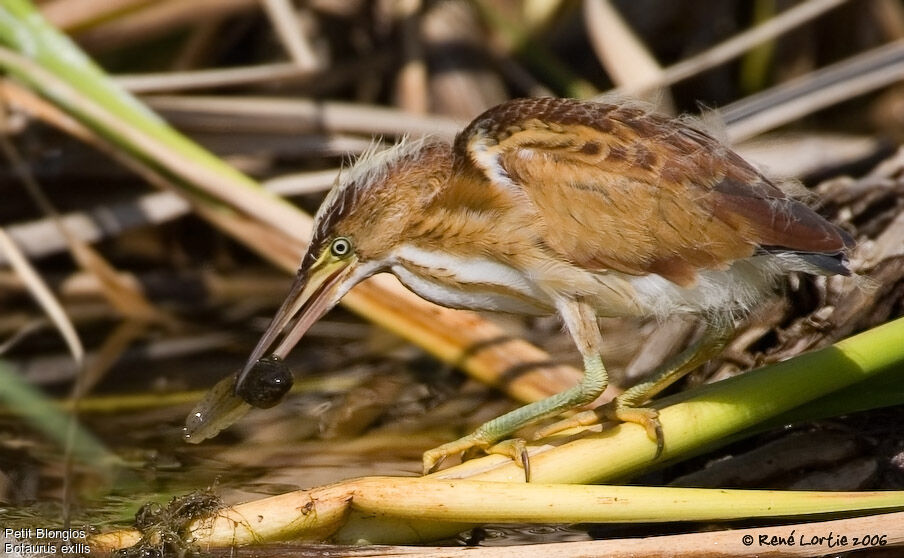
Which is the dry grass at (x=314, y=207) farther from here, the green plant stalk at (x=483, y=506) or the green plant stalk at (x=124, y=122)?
the green plant stalk at (x=483, y=506)

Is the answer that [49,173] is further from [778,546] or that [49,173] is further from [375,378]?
[778,546]

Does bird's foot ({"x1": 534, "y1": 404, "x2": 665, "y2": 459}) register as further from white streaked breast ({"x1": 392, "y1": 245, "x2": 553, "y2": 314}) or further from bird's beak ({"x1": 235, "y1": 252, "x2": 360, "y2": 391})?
bird's beak ({"x1": 235, "y1": 252, "x2": 360, "y2": 391})

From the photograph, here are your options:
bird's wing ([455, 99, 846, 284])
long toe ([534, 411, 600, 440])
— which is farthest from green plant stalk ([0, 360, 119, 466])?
bird's wing ([455, 99, 846, 284])

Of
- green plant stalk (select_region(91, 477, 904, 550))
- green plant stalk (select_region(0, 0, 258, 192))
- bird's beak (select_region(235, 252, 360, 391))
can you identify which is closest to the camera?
green plant stalk (select_region(91, 477, 904, 550))

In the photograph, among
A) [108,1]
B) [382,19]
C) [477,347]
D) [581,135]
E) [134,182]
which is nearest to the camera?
[581,135]

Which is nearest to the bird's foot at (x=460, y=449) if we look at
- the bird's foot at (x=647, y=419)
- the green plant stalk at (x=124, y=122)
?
the bird's foot at (x=647, y=419)

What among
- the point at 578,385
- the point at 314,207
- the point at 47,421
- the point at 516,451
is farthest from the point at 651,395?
the point at 314,207

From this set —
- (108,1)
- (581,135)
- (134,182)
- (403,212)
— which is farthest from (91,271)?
(581,135)
